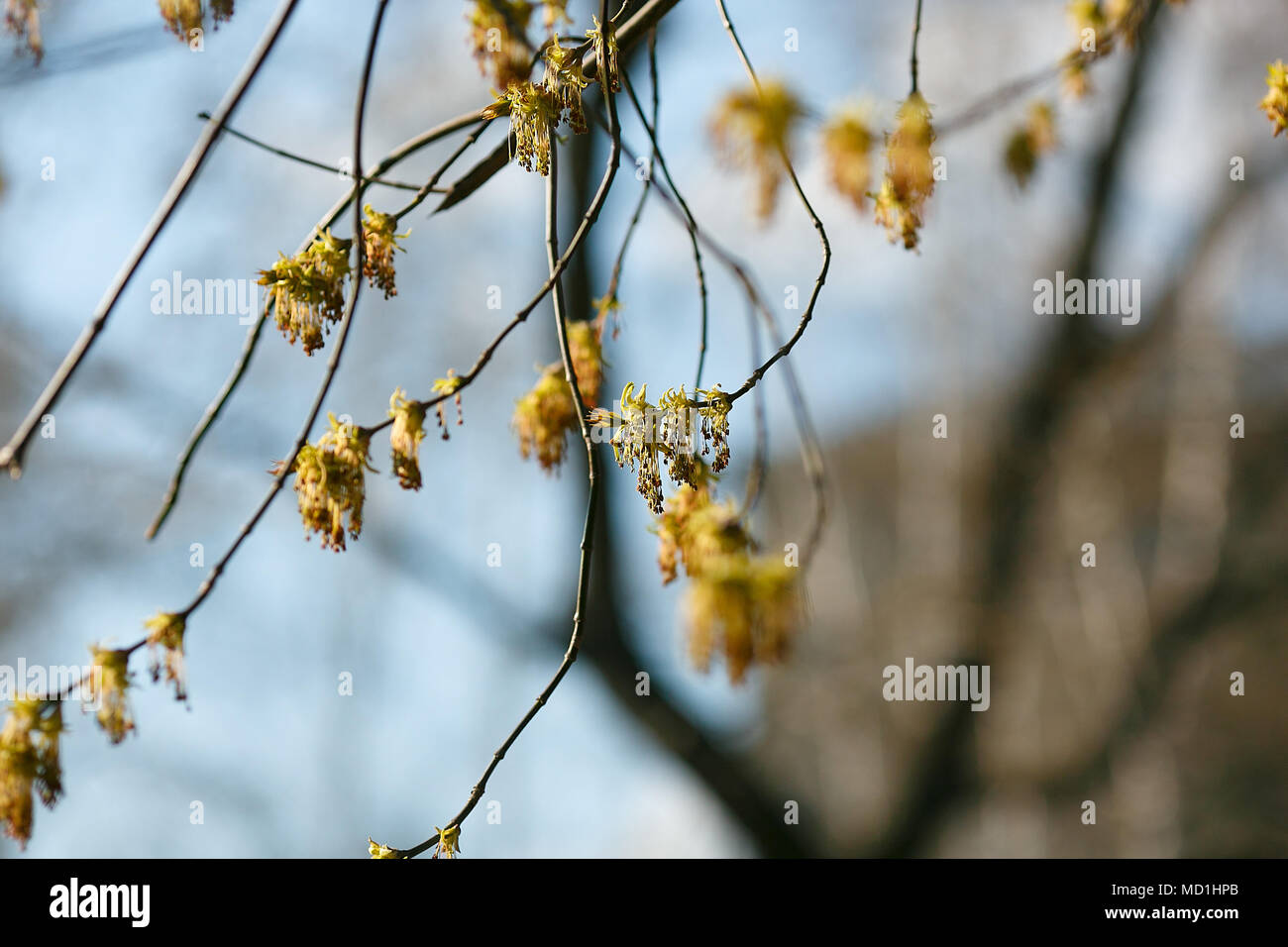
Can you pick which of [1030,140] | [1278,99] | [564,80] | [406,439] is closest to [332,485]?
[406,439]

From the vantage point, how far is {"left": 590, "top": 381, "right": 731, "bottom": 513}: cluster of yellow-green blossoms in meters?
0.50

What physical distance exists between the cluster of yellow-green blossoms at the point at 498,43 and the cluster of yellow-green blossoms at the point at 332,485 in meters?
0.25

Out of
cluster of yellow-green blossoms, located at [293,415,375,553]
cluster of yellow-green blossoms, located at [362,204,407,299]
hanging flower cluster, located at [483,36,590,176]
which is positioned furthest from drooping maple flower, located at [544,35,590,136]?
cluster of yellow-green blossoms, located at [293,415,375,553]

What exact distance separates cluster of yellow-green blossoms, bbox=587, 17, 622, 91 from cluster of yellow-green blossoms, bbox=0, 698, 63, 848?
48 centimetres

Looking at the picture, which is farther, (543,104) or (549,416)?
(549,416)

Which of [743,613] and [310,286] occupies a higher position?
[310,286]

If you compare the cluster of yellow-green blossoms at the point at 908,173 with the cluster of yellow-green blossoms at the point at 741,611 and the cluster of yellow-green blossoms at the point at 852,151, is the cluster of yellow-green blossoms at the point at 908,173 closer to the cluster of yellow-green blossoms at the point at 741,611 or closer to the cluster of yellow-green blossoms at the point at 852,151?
the cluster of yellow-green blossoms at the point at 852,151

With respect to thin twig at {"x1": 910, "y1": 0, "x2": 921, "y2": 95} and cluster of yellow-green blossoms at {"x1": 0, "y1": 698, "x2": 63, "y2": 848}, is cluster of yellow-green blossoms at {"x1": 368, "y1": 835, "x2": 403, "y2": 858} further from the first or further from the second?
thin twig at {"x1": 910, "y1": 0, "x2": 921, "y2": 95}

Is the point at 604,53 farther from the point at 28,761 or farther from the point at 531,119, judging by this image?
the point at 28,761

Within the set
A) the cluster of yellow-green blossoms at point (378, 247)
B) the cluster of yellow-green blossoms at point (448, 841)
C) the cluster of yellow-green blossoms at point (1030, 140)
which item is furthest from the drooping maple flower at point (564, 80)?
the cluster of yellow-green blossoms at point (1030, 140)

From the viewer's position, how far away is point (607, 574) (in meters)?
2.40

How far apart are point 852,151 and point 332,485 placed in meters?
0.38

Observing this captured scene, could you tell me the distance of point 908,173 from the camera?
1.86 feet

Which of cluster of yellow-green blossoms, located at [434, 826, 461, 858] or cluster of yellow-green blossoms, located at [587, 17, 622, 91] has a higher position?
cluster of yellow-green blossoms, located at [587, 17, 622, 91]
